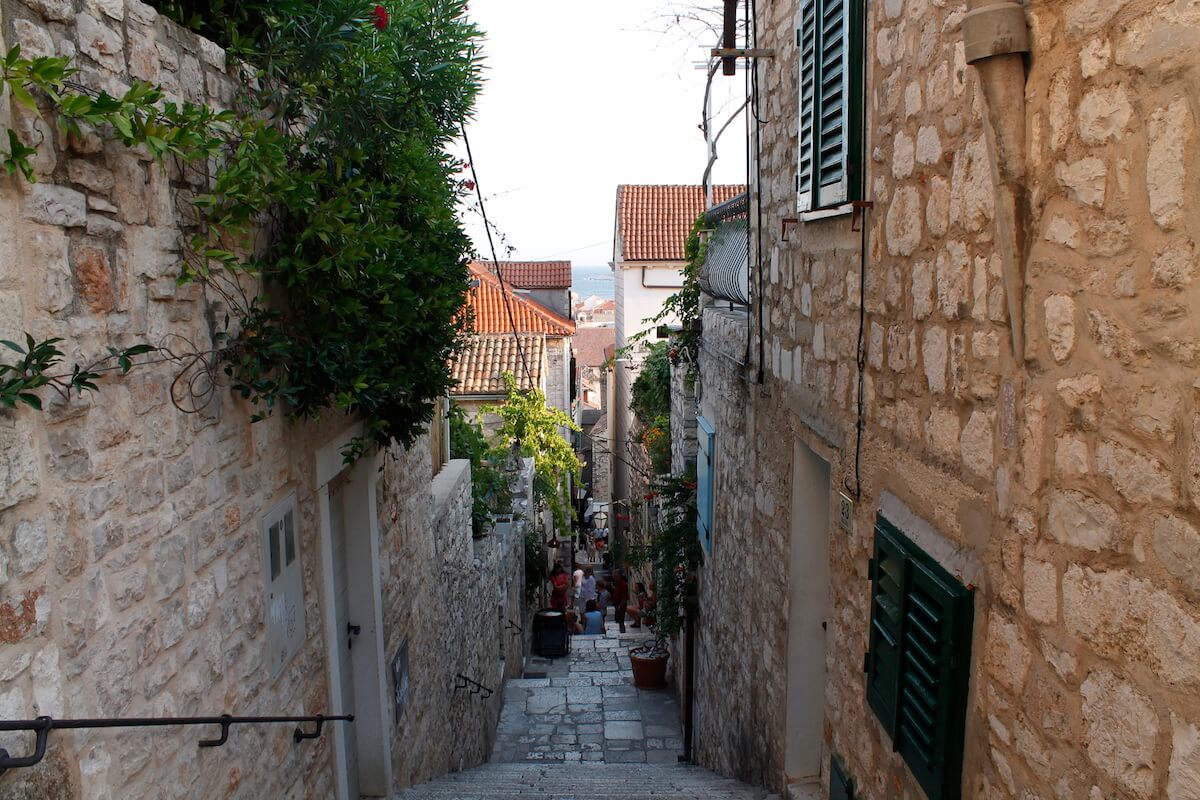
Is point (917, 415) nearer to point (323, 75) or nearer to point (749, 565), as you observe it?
point (323, 75)

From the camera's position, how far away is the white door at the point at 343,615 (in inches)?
207

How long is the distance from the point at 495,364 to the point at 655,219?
30.6ft

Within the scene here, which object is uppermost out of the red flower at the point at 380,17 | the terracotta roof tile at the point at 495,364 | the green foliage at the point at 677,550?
the red flower at the point at 380,17

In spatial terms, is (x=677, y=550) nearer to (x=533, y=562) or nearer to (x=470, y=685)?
(x=470, y=685)

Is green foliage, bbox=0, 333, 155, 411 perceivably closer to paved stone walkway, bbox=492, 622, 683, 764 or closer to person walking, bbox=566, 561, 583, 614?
paved stone walkway, bbox=492, 622, 683, 764

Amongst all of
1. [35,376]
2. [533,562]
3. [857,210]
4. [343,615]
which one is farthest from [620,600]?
[35,376]

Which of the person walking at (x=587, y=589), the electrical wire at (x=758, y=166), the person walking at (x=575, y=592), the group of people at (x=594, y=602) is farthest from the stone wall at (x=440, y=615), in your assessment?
the person walking at (x=587, y=589)

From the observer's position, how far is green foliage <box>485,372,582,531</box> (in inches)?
621

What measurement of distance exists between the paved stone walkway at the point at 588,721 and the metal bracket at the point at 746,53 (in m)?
6.89

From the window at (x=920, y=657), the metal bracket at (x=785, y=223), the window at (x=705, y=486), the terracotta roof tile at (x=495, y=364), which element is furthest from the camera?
the terracotta roof tile at (x=495, y=364)

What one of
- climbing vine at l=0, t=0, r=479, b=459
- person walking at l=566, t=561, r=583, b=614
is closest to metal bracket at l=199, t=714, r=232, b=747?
climbing vine at l=0, t=0, r=479, b=459

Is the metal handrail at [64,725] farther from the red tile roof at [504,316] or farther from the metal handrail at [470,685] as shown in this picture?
the red tile roof at [504,316]

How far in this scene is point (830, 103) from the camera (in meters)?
3.99

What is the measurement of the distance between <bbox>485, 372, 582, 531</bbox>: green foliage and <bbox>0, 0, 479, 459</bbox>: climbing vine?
34.8 ft
